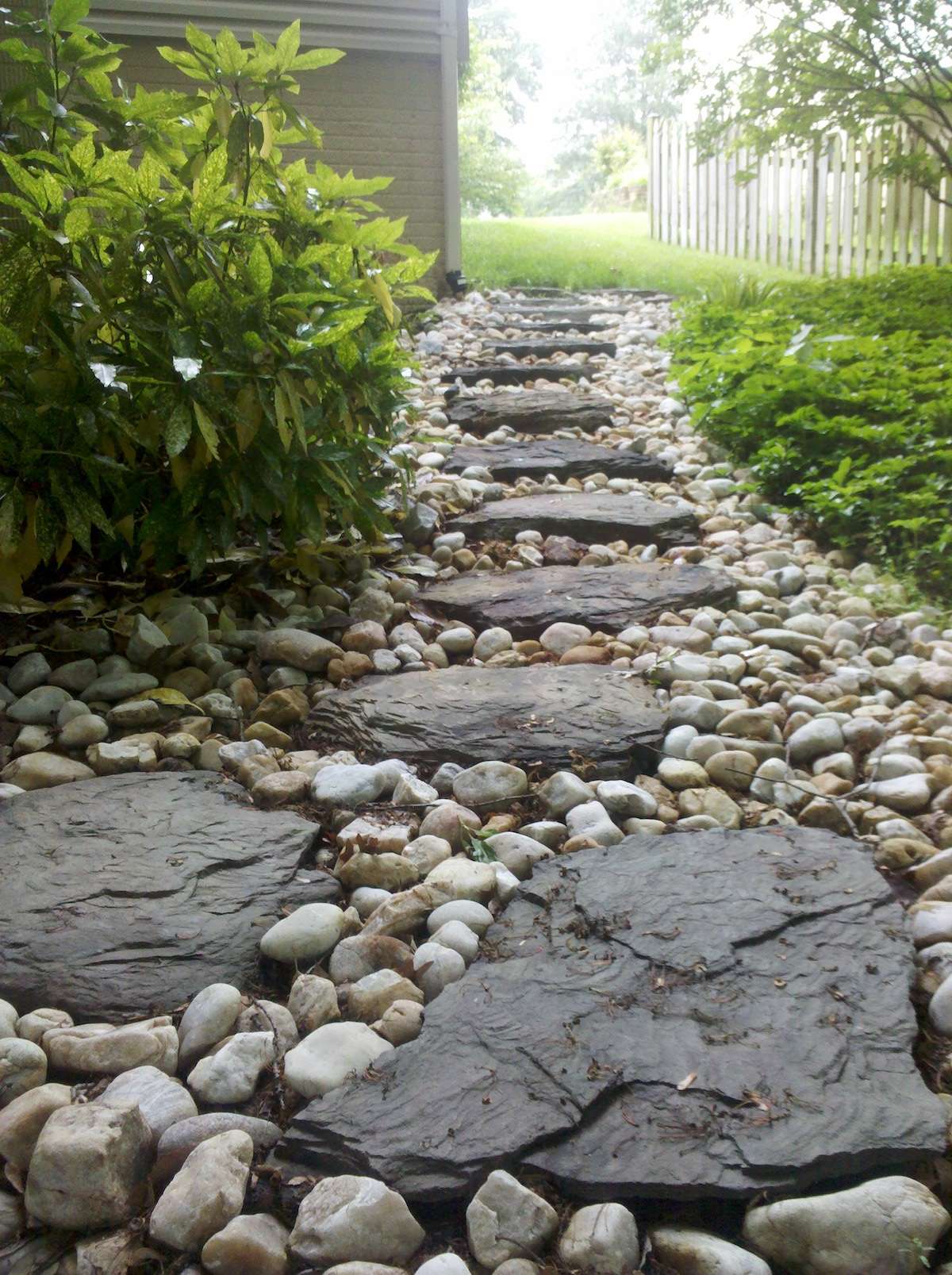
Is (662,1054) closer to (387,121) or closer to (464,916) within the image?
(464,916)

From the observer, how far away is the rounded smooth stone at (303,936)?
58.5 inches

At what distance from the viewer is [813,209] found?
9117mm

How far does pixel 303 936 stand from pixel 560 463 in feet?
8.84

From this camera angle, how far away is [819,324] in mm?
5102

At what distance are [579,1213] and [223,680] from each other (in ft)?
4.82

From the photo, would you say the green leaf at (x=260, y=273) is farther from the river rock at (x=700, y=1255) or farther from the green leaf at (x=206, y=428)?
the river rock at (x=700, y=1255)

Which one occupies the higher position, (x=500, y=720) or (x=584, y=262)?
(x=584, y=262)

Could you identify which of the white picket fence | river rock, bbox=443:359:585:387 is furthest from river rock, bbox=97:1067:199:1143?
the white picket fence

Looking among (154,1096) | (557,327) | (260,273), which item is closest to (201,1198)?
(154,1096)

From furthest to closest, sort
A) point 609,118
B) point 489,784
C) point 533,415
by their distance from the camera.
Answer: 1. point 609,118
2. point 533,415
3. point 489,784

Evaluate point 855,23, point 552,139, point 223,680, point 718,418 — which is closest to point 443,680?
point 223,680

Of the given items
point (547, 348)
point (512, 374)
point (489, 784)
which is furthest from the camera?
point (547, 348)

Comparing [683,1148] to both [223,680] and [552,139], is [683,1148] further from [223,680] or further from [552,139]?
[552,139]

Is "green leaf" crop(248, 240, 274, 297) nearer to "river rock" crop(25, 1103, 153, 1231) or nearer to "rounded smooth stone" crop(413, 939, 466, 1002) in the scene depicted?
"rounded smooth stone" crop(413, 939, 466, 1002)
